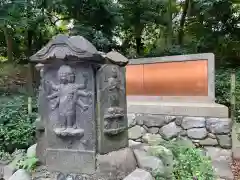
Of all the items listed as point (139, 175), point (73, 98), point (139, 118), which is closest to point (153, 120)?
point (139, 118)

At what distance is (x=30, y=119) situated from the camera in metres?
5.36

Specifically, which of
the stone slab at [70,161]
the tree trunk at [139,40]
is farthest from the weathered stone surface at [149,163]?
the tree trunk at [139,40]

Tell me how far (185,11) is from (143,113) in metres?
6.08

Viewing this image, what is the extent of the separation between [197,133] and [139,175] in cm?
196

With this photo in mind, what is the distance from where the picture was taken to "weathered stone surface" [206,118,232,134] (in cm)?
396

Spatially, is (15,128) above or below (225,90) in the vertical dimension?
below

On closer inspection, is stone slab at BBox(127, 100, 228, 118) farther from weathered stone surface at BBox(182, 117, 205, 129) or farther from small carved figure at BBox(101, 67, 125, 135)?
small carved figure at BBox(101, 67, 125, 135)

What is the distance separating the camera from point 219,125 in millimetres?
3986

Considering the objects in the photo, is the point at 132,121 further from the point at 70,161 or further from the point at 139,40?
the point at 139,40

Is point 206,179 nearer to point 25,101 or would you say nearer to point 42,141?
point 42,141

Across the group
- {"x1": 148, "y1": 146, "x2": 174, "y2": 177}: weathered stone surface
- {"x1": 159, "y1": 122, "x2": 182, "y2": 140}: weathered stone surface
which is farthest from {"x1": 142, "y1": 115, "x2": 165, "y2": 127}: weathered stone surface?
{"x1": 148, "y1": 146, "x2": 174, "y2": 177}: weathered stone surface

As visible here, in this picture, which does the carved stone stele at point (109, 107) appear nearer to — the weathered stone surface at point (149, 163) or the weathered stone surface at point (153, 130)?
the weathered stone surface at point (149, 163)

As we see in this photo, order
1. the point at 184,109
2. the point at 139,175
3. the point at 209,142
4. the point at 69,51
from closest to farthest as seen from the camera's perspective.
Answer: the point at 69,51
the point at 139,175
the point at 209,142
the point at 184,109

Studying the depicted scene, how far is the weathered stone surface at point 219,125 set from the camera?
3965 mm
